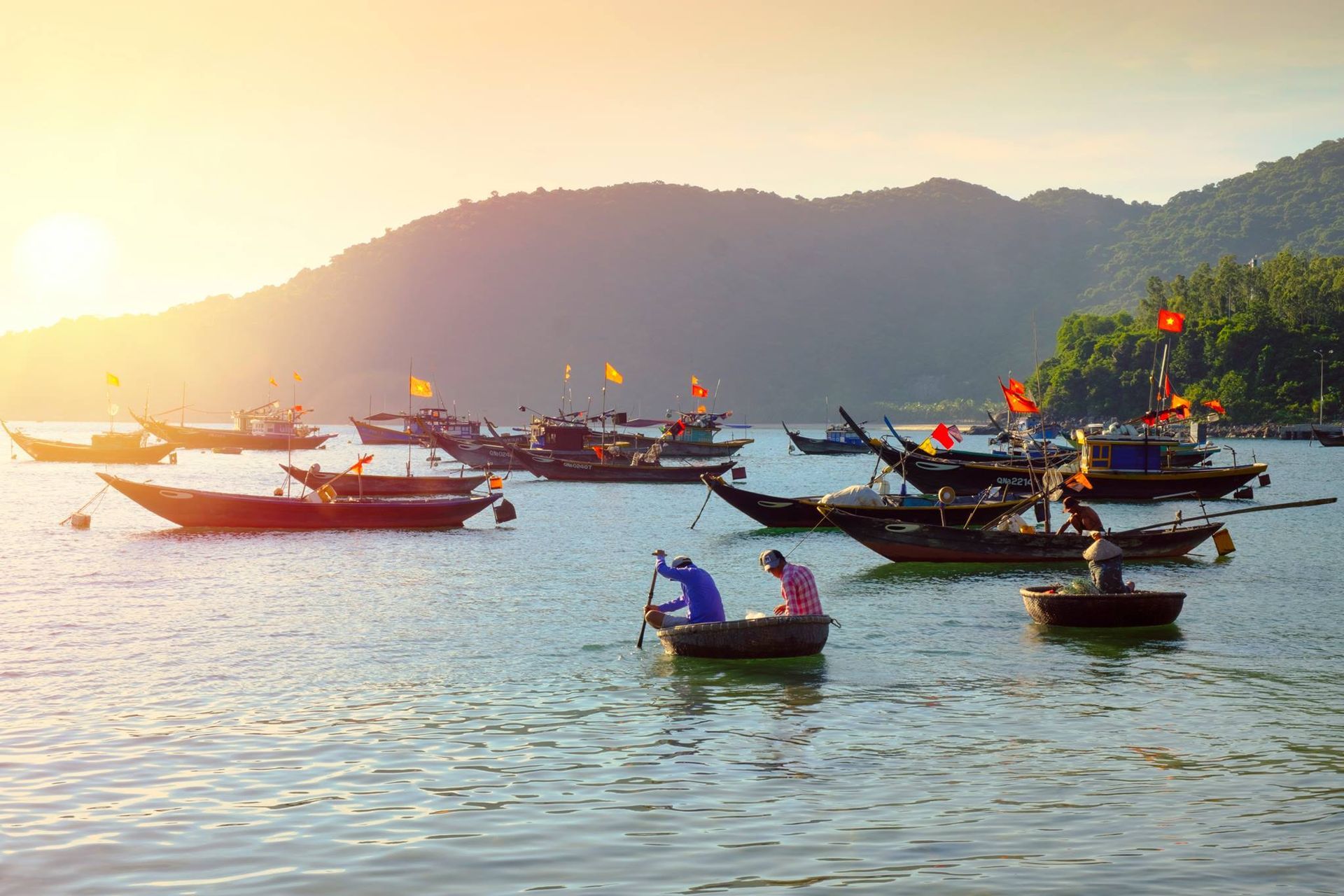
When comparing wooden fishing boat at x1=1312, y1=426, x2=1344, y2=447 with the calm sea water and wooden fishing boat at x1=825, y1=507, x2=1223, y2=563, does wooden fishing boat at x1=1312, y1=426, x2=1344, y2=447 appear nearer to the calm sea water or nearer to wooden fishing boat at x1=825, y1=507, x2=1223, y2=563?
wooden fishing boat at x1=825, y1=507, x2=1223, y2=563

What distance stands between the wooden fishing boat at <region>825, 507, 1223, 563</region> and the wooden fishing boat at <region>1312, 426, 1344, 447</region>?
Answer: 321ft

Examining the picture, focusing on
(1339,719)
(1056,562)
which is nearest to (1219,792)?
(1339,719)

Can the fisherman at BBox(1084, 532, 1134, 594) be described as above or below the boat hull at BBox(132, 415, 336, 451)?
below

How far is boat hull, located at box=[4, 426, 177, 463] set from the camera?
87.2 meters

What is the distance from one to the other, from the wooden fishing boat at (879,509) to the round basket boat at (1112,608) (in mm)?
9408

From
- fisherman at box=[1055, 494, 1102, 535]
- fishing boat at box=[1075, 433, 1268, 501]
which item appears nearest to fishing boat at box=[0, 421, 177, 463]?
fishing boat at box=[1075, 433, 1268, 501]

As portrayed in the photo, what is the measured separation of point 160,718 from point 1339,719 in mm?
13548

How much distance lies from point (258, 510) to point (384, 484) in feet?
36.3

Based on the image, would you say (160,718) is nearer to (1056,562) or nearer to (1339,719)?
(1339,719)

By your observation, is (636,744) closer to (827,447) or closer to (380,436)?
(827,447)

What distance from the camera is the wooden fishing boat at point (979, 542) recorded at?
1085 inches

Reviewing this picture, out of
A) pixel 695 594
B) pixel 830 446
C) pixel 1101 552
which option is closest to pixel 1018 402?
pixel 1101 552

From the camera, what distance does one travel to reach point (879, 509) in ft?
99.6

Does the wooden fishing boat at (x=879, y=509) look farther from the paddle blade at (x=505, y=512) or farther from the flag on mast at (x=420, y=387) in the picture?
the flag on mast at (x=420, y=387)
